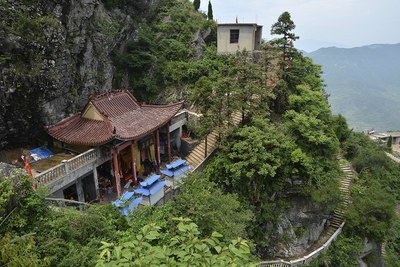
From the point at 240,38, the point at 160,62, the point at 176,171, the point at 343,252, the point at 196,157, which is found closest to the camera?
the point at 176,171

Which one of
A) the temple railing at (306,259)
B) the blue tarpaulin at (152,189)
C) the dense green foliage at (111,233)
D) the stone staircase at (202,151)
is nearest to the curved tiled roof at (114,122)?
the blue tarpaulin at (152,189)

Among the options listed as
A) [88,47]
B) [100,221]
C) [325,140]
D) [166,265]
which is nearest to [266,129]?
[325,140]

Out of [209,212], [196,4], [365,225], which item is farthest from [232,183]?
[196,4]

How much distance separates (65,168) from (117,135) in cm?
330

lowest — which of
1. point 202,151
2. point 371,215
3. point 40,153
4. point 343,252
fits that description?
point 343,252

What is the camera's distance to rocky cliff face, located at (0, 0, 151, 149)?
17.2m

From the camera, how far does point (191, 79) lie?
31297mm

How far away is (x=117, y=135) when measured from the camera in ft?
57.6

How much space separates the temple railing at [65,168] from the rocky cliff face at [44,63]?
4244mm

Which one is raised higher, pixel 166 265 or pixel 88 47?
pixel 88 47

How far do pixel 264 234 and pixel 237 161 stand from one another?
19.3 feet

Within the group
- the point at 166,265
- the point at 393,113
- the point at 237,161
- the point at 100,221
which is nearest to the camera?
the point at 166,265

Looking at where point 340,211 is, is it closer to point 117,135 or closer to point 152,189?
point 152,189

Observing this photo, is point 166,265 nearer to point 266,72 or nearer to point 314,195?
point 314,195
